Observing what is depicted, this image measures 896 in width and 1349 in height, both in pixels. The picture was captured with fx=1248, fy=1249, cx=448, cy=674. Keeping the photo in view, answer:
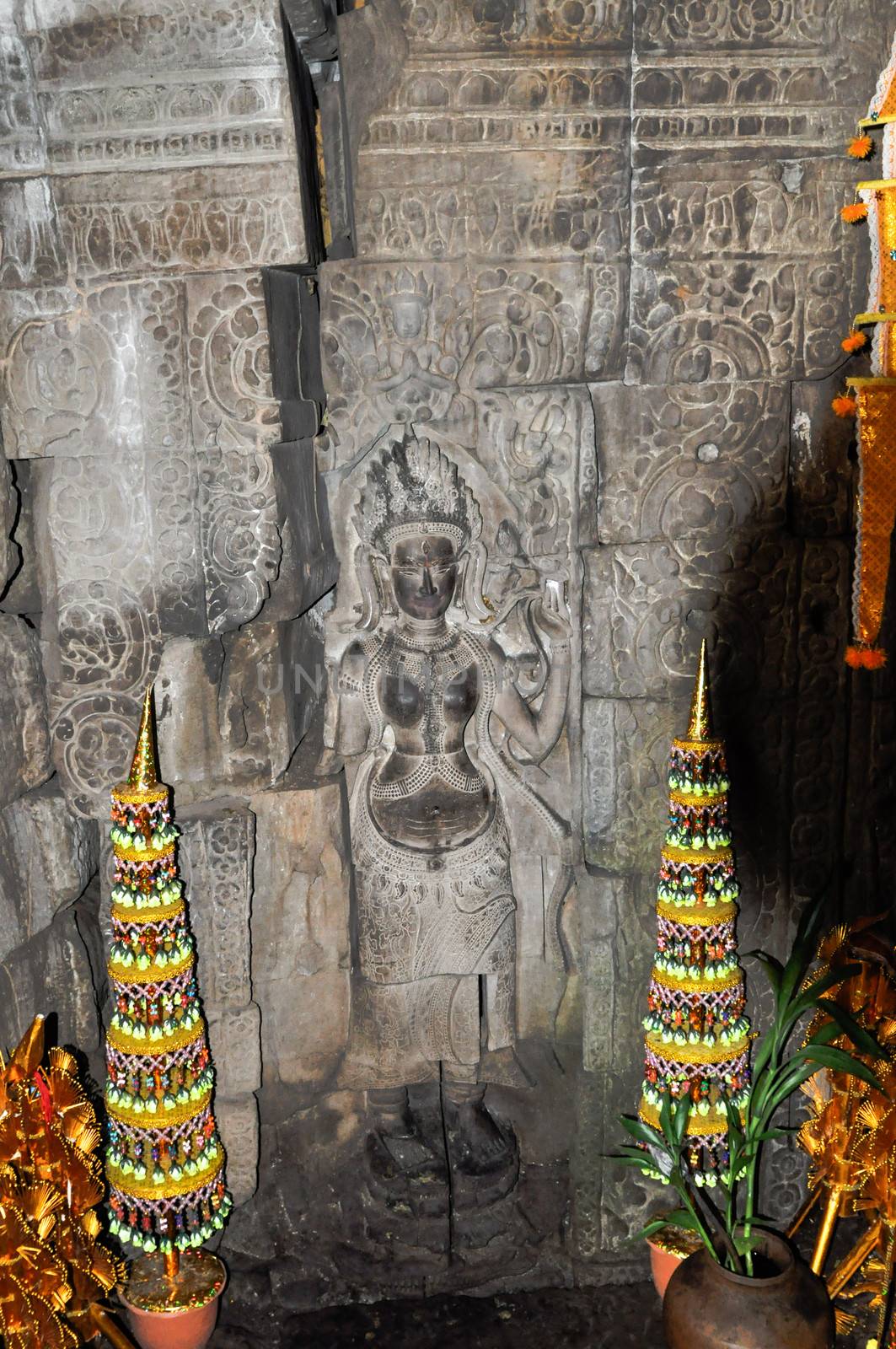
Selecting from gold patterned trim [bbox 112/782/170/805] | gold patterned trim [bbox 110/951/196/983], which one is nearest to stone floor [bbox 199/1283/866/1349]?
gold patterned trim [bbox 110/951/196/983]

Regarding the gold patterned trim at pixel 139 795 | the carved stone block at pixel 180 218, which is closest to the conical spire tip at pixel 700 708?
the gold patterned trim at pixel 139 795

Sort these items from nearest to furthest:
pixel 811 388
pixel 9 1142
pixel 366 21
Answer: pixel 9 1142 < pixel 366 21 < pixel 811 388

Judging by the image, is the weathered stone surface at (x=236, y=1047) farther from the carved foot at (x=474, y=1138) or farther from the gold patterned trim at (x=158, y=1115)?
the carved foot at (x=474, y=1138)

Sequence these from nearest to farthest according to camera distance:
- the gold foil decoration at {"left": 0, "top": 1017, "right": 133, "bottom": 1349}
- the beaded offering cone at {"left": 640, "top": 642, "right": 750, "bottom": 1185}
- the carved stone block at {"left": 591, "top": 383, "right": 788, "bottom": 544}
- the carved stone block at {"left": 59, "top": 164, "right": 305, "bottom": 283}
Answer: the gold foil decoration at {"left": 0, "top": 1017, "right": 133, "bottom": 1349} < the carved stone block at {"left": 59, "top": 164, "right": 305, "bottom": 283} < the beaded offering cone at {"left": 640, "top": 642, "right": 750, "bottom": 1185} < the carved stone block at {"left": 591, "top": 383, "right": 788, "bottom": 544}

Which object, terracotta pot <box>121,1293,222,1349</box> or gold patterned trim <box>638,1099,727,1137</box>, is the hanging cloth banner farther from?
terracotta pot <box>121,1293,222,1349</box>

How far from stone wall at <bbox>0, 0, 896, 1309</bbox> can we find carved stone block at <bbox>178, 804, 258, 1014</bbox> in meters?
0.01

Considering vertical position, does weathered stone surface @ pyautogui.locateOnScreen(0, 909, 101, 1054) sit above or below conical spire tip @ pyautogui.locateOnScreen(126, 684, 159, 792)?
below

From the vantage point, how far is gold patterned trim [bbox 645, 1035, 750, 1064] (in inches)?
152

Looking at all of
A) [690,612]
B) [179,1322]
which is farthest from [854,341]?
[179,1322]

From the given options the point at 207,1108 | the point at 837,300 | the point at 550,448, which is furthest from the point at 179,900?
the point at 837,300

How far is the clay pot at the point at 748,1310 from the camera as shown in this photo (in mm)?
3412

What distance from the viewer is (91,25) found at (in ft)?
11.3

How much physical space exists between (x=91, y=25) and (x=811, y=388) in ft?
7.73

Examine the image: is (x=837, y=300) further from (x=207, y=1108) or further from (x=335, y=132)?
(x=207, y=1108)
